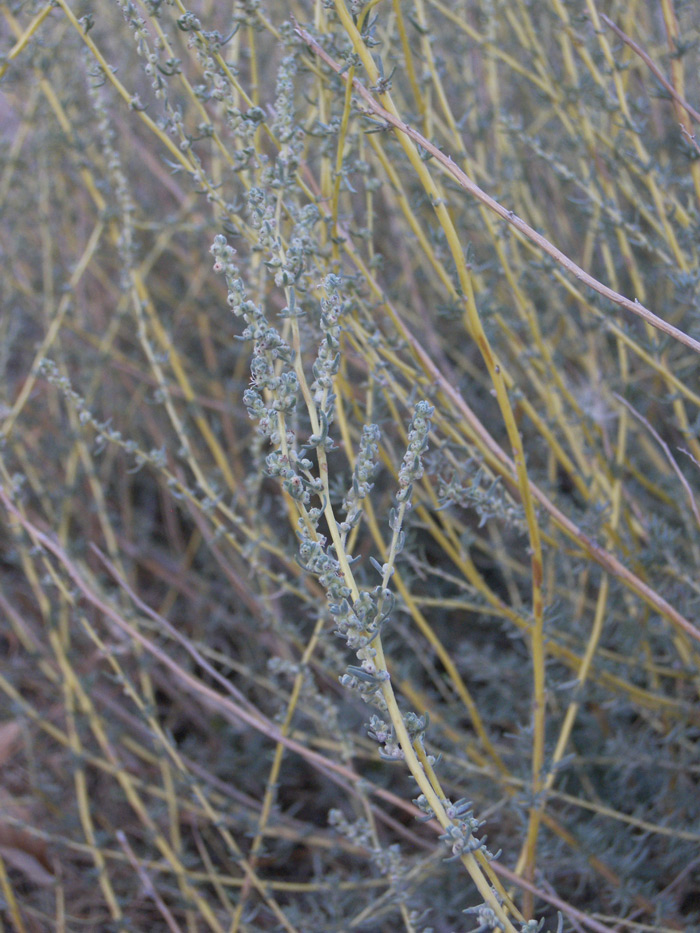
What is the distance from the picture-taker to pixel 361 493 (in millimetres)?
845

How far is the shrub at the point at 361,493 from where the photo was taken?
1092 mm

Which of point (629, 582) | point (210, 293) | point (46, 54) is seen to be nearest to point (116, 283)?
point (210, 293)

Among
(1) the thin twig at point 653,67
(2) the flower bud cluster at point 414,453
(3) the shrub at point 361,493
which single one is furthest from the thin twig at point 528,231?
(1) the thin twig at point 653,67

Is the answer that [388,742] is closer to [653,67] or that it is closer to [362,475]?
[362,475]

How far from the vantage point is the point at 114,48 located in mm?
2922

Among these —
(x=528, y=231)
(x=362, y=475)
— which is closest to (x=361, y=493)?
(x=362, y=475)

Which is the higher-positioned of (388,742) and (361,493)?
(361,493)

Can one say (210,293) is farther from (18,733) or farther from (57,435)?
(18,733)

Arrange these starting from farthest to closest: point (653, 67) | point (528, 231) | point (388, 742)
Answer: point (653, 67) < point (528, 231) < point (388, 742)

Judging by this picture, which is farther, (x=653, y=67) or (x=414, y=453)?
(x=653, y=67)

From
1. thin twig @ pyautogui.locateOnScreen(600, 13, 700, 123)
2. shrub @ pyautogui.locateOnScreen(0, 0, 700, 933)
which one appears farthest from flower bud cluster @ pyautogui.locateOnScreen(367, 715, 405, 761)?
thin twig @ pyautogui.locateOnScreen(600, 13, 700, 123)

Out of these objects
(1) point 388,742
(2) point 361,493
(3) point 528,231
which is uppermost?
(3) point 528,231

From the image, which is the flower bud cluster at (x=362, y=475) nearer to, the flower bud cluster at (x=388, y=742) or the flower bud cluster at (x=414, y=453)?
the flower bud cluster at (x=414, y=453)

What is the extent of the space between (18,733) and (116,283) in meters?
1.58
